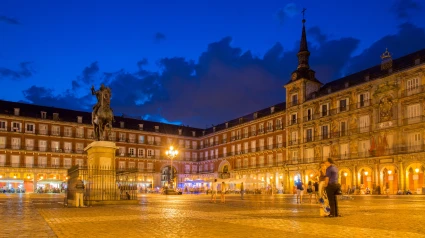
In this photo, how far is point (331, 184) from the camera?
431 inches

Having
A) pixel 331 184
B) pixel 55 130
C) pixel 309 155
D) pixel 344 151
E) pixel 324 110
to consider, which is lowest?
pixel 331 184

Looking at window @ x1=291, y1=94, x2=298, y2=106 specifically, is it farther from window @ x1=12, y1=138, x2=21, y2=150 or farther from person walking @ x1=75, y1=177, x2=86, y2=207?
person walking @ x1=75, y1=177, x2=86, y2=207

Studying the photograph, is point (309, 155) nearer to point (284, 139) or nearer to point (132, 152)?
point (284, 139)

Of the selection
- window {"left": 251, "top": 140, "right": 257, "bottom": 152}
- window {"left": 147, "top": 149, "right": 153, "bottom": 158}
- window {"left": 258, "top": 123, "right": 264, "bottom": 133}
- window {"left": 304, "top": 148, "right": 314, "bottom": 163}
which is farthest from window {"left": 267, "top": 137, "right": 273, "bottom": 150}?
window {"left": 147, "top": 149, "right": 153, "bottom": 158}

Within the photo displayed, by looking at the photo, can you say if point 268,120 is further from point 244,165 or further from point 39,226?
point 39,226

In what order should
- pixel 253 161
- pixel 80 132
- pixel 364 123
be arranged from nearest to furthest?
1. pixel 364 123
2. pixel 253 161
3. pixel 80 132

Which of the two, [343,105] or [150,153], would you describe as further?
[150,153]

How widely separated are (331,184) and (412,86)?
33.4 metres

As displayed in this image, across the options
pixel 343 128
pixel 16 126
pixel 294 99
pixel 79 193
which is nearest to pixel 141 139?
pixel 16 126

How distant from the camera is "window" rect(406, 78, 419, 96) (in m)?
39.2

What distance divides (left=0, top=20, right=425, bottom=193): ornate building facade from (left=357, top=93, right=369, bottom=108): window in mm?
112

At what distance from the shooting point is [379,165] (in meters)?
42.1

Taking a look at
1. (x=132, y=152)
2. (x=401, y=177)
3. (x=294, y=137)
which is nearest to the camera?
(x=401, y=177)

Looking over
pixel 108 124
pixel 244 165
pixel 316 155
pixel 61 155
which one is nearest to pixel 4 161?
pixel 61 155
